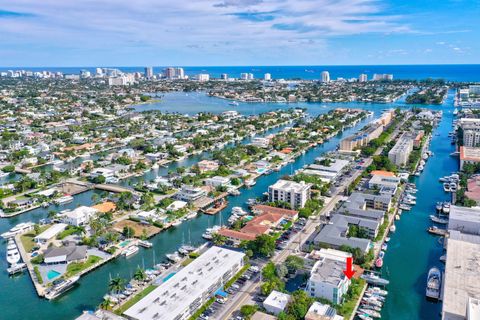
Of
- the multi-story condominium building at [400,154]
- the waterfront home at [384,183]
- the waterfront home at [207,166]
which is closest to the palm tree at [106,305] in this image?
the waterfront home at [207,166]

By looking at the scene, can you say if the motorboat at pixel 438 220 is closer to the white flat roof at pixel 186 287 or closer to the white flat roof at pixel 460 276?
the white flat roof at pixel 460 276

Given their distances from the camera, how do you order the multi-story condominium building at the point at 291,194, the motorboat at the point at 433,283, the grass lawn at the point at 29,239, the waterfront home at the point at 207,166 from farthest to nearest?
the waterfront home at the point at 207,166
the multi-story condominium building at the point at 291,194
the grass lawn at the point at 29,239
the motorboat at the point at 433,283

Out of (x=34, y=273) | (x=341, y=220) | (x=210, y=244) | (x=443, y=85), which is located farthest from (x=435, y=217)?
(x=443, y=85)

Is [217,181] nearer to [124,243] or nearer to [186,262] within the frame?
[124,243]

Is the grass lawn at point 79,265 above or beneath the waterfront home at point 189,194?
beneath

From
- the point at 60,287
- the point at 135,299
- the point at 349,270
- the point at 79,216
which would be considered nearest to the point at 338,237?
the point at 349,270

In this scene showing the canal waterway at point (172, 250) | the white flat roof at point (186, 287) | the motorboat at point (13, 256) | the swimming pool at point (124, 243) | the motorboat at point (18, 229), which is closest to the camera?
the white flat roof at point (186, 287)

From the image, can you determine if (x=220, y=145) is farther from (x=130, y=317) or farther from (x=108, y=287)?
(x=130, y=317)
